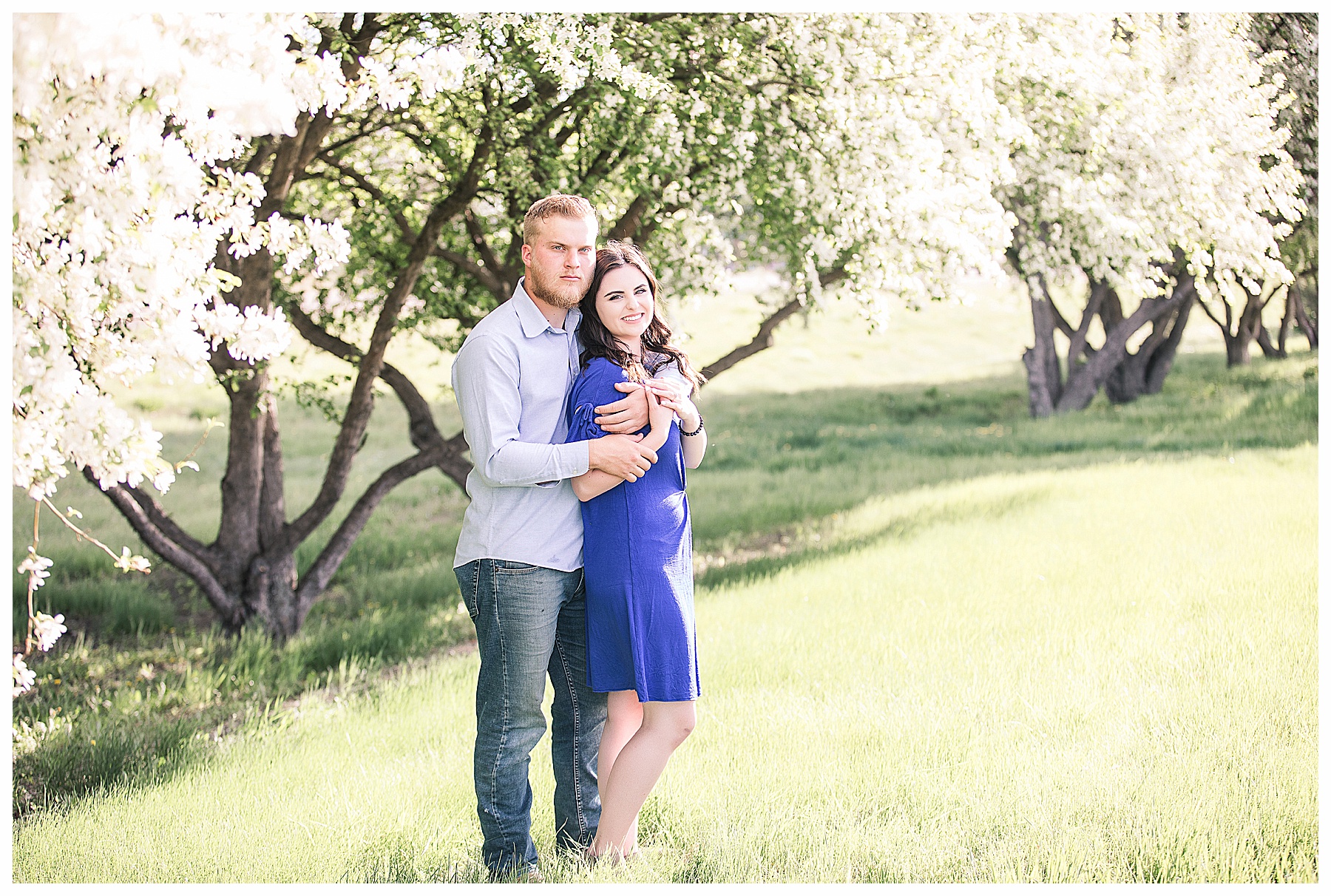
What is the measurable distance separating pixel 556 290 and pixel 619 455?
0.60m

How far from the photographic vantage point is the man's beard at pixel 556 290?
10.8 ft

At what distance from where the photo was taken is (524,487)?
3.30 meters

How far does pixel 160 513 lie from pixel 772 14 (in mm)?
5237

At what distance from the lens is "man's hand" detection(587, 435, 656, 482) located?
315 centimetres

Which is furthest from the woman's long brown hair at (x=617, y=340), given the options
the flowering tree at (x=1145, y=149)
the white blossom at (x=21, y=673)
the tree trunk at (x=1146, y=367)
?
the tree trunk at (x=1146, y=367)

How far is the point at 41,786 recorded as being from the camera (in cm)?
471

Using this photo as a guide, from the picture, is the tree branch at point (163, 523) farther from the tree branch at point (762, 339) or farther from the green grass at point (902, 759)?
the tree branch at point (762, 339)

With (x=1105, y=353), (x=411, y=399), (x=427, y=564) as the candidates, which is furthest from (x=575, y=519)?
(x=1105, y=353)

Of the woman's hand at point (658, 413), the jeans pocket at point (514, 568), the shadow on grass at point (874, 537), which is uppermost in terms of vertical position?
the woman's hand at point (658, 413)

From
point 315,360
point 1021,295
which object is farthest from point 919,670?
point 315,360

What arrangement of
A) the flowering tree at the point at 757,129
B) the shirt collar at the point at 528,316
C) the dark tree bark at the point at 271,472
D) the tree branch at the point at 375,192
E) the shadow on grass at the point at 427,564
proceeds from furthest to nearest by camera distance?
the tree branch at the point at 375,192 → the dark tree bark at the point at 271,472 → the flowering tree at the point at 757,129 → the shadow on grass at the point at 427,564 → the shirt collar at the point at 528,316

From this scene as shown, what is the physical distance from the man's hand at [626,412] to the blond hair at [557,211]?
0.58 meters

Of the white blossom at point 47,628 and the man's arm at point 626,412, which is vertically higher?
the man's arm at point 626,412

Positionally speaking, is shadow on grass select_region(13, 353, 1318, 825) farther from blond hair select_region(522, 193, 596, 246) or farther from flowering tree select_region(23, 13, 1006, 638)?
blond hair select_region(522, 193, 596, 246)
